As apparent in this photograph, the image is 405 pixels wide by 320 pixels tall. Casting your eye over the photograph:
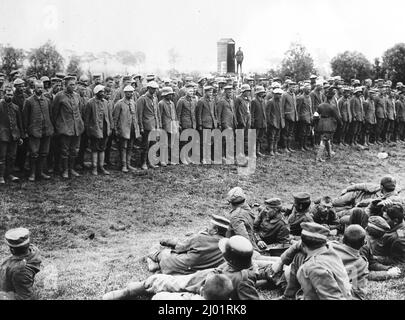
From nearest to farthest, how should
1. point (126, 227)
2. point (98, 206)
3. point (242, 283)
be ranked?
point (242, 283), point (126, 227), point (98, 206)

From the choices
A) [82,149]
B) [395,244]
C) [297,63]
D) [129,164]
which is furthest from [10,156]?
[297,63]

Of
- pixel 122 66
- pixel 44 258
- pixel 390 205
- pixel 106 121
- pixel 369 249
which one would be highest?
pixel 122 66

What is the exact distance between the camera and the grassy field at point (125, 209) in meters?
6.80

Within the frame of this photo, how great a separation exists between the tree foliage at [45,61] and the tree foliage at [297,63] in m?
11.9

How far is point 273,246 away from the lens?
742cm

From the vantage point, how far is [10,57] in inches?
711

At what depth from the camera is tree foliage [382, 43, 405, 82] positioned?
78.0 ft

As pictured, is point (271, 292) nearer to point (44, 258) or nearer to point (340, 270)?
point (340, 270)

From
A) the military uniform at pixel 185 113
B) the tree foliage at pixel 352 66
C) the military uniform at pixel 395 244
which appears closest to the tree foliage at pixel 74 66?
the military uniform at pixel 185 113

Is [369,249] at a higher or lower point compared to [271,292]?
higher

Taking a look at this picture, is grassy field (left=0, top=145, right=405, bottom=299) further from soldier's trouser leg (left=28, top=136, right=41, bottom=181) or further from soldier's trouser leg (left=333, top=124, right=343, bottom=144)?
soldier's trouser leg (left=333, top=124, right=343, bottom=144)
